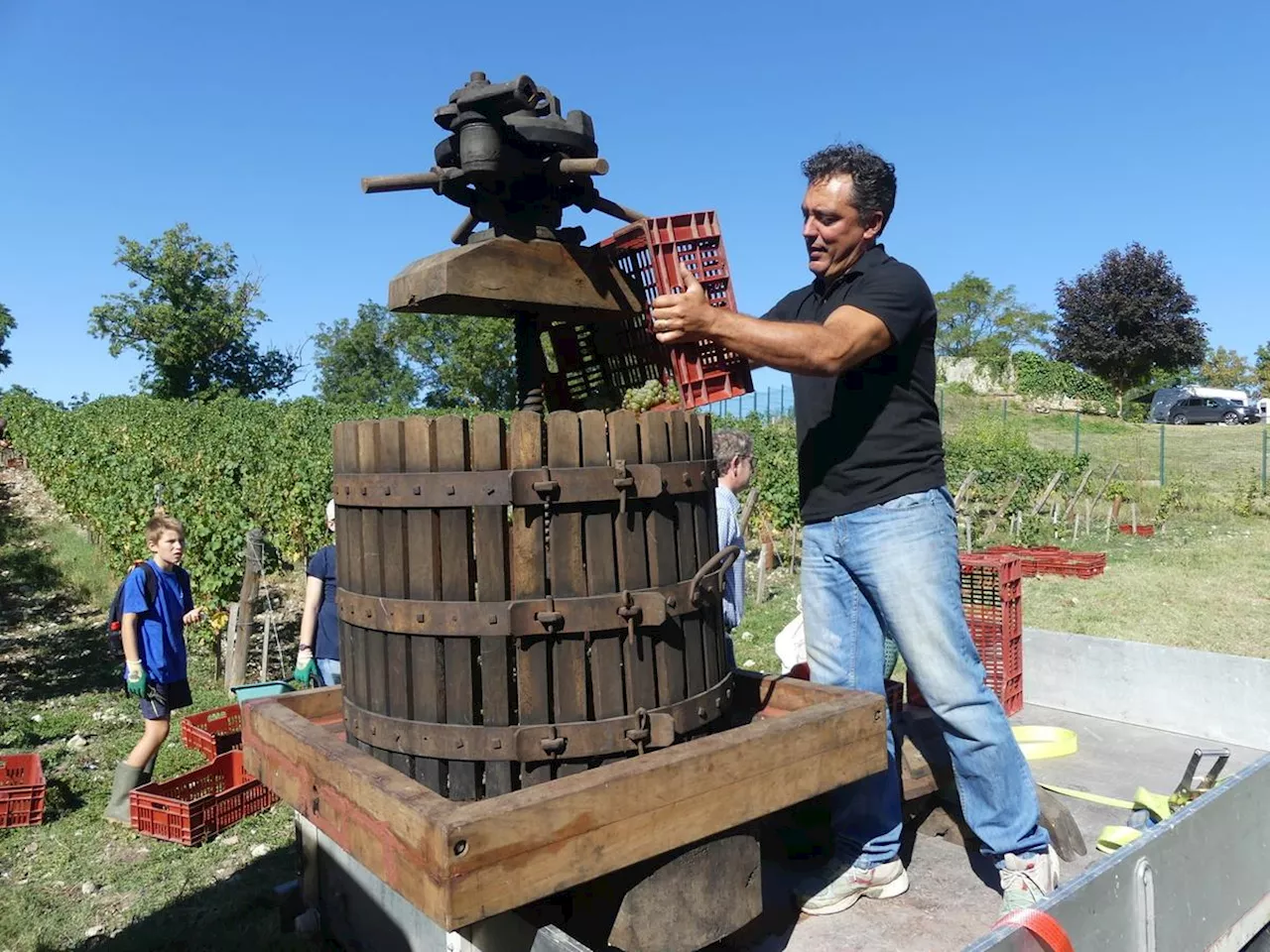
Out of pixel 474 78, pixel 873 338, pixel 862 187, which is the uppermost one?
pixel 474 78

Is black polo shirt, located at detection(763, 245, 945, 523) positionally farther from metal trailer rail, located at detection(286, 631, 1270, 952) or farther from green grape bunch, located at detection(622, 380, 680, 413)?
metal trailer rail, located at detection(286, 631, 1270, 952)

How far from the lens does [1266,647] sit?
9.19 meters

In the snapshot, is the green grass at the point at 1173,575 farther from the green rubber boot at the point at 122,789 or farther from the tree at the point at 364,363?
the tree at the point at 364,363

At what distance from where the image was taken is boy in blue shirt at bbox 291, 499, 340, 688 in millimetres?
5848

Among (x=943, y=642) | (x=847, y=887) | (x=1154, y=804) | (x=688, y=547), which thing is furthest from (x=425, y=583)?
(x=1154, y=804)

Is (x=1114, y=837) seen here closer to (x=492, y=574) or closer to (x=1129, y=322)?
(x=492, y=574)


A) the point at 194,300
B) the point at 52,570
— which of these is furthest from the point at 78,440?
the point at 194,300

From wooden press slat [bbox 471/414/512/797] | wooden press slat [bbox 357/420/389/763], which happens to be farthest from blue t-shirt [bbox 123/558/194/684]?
wooden press slat [bbox 471/414/512/797]

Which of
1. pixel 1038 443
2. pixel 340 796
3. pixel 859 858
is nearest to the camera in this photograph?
pixel 340 796

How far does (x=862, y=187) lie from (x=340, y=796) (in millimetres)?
2337

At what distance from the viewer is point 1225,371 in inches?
3098

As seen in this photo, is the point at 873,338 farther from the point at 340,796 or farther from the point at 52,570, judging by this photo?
the point at 52,570

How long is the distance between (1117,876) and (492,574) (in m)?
1.73

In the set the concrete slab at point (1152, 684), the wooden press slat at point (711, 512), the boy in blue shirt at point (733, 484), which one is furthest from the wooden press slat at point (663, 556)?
the concrete slab at point (1152, 684)
